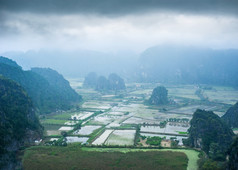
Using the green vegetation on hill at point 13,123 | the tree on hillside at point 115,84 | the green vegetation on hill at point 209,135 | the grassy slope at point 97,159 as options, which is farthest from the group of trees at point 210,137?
the tree on hillside at point 115,84

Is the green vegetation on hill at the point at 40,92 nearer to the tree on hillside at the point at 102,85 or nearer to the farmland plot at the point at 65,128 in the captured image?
the farmland plot at the point at 65,128

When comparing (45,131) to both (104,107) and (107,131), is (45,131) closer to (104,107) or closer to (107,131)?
(107,131)

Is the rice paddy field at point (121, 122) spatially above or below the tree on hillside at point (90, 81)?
below

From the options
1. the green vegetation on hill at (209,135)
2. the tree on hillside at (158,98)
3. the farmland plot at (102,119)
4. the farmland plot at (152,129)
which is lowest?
the farmland plot at (152,129)

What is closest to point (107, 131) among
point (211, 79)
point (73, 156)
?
point (73, 156)

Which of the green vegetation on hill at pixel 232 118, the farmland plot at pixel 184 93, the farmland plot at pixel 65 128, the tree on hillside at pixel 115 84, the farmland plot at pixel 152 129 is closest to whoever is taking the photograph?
the farmland plot at pixel 152 129

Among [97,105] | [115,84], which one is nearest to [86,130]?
[97,105]
